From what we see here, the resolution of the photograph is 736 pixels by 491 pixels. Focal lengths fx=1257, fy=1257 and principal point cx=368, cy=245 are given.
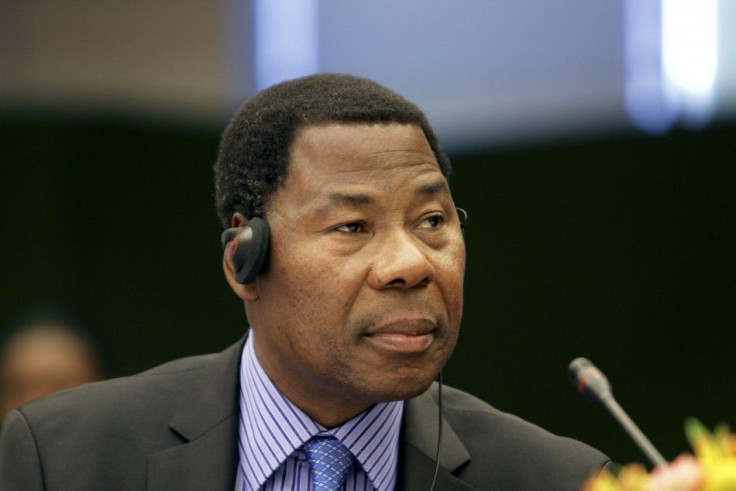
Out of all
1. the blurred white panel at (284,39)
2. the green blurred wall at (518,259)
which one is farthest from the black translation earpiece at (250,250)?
the blurred white panel at (284,39)

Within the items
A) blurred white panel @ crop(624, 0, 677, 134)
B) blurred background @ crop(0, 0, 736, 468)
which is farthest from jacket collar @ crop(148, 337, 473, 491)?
blurred white panel @ crop(624, 0, 677, 134)

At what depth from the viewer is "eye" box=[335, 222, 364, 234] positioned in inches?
97.8

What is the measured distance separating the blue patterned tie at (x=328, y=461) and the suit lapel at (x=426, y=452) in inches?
5.4

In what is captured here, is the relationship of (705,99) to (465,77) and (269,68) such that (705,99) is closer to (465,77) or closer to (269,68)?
(465,77)

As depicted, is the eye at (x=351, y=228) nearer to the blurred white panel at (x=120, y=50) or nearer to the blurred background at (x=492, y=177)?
the blurred background at (x=492, y=177)

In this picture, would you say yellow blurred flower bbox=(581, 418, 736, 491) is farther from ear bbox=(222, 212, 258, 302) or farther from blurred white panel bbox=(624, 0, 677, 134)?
blurred white panel bbox=(624, 0, 677, 134)

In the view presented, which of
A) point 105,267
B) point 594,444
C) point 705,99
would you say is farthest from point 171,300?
point 705,99

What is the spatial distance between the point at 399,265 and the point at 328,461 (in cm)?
48

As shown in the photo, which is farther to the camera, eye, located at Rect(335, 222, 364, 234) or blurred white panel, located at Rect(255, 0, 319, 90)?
blurred white panel, located at Rect(255, 0, 319, 90)

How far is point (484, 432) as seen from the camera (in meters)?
2.81

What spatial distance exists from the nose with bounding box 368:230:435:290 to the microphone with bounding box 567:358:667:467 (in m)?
0.39

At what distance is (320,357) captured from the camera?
250cm

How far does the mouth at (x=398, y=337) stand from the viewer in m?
2.45

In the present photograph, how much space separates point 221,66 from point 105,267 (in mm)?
1963
